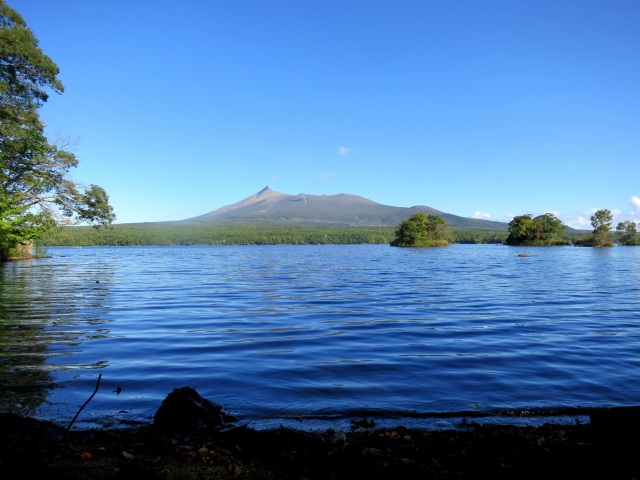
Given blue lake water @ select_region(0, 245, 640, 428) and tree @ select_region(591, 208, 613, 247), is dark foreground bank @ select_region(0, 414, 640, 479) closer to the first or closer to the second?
blue lake water @ select_region(0, 245, 640, 428)

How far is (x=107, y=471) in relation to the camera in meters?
4.29

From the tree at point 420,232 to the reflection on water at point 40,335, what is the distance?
131776mm

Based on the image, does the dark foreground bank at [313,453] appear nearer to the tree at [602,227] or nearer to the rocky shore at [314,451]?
the rocky shore at [314,451]

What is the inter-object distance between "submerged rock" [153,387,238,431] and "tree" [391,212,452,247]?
147 metres

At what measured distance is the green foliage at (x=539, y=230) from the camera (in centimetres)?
15550

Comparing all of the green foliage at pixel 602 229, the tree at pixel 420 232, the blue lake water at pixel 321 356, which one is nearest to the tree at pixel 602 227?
the green foliage at pixel 602 229

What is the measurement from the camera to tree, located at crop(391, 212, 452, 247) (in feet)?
493

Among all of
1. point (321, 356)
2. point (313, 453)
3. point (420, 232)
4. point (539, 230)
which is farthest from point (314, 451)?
point (539, 230)

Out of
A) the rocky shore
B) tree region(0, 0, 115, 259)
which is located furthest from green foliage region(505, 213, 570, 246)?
the rocky shore

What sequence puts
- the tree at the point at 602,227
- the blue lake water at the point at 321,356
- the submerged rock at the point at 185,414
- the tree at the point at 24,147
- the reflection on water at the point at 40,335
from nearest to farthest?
the submerged rock at the point at 185,414
the blue lake water at the point at 321,356
the reflection on water at the point at 40,335
the tree at the point at 24,147
the tree at the point at 602,227

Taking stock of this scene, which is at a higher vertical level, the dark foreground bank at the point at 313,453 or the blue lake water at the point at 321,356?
the dark foreground bank at the point at 313,453

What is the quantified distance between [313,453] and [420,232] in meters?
151

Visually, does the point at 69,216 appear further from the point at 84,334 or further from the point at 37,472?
the point at 37,472

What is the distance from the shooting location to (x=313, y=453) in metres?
4.88
